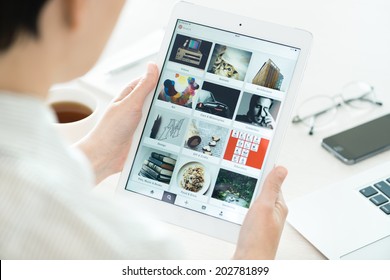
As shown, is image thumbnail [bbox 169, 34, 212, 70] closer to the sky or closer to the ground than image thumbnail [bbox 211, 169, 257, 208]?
closer to the sky

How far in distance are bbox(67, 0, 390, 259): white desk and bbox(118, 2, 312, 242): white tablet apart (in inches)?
2.3

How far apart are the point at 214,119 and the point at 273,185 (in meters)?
0.14

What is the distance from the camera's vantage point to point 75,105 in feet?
3.05

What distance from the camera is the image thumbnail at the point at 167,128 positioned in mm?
851

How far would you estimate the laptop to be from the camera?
817mm

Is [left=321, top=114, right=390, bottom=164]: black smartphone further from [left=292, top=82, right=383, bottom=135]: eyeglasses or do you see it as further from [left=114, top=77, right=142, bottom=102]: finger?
[left=114, top=77, right=142, bottom=102]: finger

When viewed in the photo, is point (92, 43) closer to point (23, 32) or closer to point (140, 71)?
point (23, 32)

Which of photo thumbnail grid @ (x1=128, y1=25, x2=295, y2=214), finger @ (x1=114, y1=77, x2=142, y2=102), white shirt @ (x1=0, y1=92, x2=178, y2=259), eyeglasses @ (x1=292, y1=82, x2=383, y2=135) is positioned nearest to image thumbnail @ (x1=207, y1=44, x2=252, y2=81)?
photo thumbnail grid @ (x1=128, y1=25, x2=295, y2=214)

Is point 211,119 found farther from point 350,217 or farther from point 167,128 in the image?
point 350,217

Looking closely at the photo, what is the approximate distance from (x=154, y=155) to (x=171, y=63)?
0.14 metres

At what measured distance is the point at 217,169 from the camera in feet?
2.73

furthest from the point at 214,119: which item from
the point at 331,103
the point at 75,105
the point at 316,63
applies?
the point at 316,63

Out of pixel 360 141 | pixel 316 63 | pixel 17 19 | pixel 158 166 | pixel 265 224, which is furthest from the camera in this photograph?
pixel 316 63

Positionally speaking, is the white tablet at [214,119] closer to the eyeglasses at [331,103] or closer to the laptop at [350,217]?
the laptop at [350,217]
